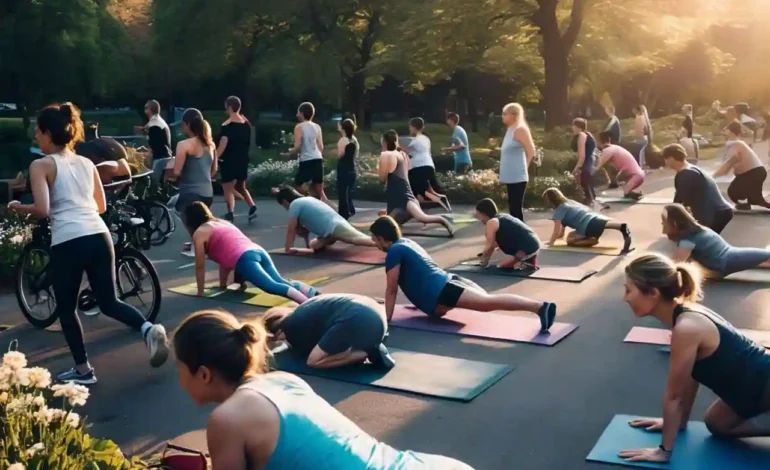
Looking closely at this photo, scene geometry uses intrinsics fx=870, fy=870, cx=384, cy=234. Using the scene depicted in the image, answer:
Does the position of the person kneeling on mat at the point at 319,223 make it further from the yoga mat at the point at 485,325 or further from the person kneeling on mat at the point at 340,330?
the person kneeling on mat at the point at 340,330

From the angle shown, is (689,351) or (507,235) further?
(507,235)

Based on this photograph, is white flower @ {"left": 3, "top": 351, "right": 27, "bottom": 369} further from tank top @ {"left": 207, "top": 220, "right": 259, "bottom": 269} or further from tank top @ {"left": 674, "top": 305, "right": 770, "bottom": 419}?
tank top @ {"left": 207, "top": 220, "right": 259, "bottom": 269}

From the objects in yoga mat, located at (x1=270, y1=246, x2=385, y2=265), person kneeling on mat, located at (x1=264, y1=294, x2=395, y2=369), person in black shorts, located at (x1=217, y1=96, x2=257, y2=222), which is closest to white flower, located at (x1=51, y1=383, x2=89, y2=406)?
person kneeling on mat, located at (x1=264, y1=294, x2=395, y2=369)

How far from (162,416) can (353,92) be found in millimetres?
27426

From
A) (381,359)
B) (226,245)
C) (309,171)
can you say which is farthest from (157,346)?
(309,171)

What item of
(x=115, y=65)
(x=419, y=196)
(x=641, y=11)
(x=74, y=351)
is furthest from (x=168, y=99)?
(x=74, y=351)

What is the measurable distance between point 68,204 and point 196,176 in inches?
163

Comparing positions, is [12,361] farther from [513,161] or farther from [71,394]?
[513,161]

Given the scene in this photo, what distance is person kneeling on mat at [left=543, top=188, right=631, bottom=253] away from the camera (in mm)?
10594

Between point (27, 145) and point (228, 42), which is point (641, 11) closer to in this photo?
point (228, 42)

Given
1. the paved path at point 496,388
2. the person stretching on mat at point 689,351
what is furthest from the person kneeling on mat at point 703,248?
the person stretching on mat at point 689,351

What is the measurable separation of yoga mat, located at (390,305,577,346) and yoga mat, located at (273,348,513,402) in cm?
69

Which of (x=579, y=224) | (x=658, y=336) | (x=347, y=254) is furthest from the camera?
(x=579, y=224)

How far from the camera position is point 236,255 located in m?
7.55
